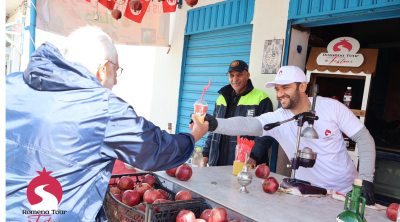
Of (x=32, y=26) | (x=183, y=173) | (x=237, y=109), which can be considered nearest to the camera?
(x=183, y=173)

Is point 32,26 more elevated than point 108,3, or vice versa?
point 108,3

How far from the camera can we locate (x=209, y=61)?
5.78 metres

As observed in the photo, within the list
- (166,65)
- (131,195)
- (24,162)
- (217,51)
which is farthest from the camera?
(166,65)

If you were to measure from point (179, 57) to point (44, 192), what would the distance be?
5.18m

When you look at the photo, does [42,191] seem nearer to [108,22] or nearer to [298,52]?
[298,52]

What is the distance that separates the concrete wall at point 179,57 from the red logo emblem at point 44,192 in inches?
131

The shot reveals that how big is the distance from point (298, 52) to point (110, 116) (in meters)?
3.49

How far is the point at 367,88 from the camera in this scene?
4059mm

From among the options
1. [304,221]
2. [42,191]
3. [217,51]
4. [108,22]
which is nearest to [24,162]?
[42,191]

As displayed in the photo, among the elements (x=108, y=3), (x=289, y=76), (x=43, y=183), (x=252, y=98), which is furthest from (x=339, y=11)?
(x=108, y=3)

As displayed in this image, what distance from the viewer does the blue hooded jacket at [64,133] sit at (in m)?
1.44

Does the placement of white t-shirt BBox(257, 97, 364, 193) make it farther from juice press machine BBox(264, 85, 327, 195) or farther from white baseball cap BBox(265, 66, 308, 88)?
juice press machine BBox(264, 85, 327, 195)

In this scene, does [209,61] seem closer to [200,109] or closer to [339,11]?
[339,11]

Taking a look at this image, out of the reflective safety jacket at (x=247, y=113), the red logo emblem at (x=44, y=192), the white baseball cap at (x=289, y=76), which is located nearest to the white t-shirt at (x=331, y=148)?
the white baseball cap at (x=289, y=76)
